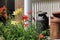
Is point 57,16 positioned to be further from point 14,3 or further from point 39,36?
point 39,36

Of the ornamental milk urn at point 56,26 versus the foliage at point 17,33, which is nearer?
the foliage at point 17,33

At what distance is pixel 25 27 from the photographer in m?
2.08

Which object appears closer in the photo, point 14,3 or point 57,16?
point 57,16

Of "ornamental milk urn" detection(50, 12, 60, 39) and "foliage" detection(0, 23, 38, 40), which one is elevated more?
"foliage" detection(0, 23, 38, 40)

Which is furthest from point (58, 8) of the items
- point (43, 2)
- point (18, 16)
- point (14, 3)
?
point (18, 16)

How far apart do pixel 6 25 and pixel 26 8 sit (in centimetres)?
154

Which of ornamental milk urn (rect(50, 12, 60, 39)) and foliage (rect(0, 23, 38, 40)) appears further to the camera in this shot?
ornamental milk urn (rect(50, 12, 60, 39))

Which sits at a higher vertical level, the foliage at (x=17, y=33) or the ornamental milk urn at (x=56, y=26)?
the foliage at (x=17, y=33)

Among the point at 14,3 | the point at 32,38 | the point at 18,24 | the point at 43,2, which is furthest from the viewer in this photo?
the point at 43,2

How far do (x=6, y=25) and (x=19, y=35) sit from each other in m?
0.24

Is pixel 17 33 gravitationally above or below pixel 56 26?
above

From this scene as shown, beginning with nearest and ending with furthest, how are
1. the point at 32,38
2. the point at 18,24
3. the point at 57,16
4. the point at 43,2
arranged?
the point at 32,38 → the point at 18,24 → the point at 57,16 → the point at 43,2

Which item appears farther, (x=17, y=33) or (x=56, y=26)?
(x=56, y=26)

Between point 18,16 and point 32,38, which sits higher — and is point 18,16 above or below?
above
